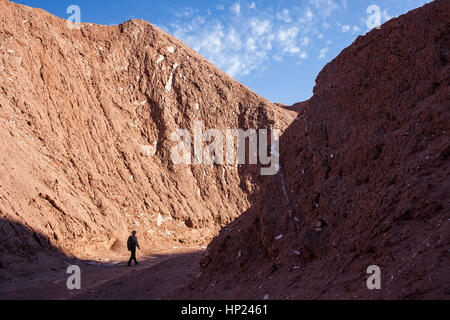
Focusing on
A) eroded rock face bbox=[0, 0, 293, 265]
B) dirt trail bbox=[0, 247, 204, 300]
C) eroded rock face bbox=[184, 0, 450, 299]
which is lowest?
dirt trail bbox=[0, 247, 204, 300]

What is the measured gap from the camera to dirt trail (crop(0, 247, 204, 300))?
673 cm

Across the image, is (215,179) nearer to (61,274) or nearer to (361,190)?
(61,274)

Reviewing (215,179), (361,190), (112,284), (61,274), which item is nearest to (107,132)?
(215,179)

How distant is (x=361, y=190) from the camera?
5.06 m

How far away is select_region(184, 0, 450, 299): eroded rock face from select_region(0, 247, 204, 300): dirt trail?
1.19 metres

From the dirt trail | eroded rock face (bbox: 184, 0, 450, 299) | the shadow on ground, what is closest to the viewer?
eroded rock face (bbox: 184, 0, 450, 299)

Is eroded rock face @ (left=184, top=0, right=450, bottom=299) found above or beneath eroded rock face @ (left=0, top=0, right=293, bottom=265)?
beneath

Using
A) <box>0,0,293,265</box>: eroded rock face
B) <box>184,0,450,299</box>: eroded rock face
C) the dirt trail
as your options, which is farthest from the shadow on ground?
<box>184,0,450,299</box>: eroded rock face

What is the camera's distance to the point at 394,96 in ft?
19.0

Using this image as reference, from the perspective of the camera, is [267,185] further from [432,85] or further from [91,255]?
[91,255]

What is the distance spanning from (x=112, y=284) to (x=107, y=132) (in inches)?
448

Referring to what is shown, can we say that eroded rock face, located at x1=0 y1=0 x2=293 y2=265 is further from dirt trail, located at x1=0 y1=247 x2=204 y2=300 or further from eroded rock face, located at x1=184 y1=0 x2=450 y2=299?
eroded rock face, located at x1=184 y1=0 x2=450 y2=299

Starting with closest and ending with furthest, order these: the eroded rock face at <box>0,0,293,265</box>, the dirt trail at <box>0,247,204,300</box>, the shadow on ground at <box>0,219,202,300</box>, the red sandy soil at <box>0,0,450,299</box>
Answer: the red sandy soil at <box>0,0,450,299</box> < the dirt trail at <box>0,247,204,300</box> < the shadow on ground at <box>0,219,202,300</box> < the eroded rock face at <box>0,0,293,265</box>

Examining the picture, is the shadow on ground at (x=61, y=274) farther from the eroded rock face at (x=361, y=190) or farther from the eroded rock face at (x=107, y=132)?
the eroded rock face at (x=361, y=190)
